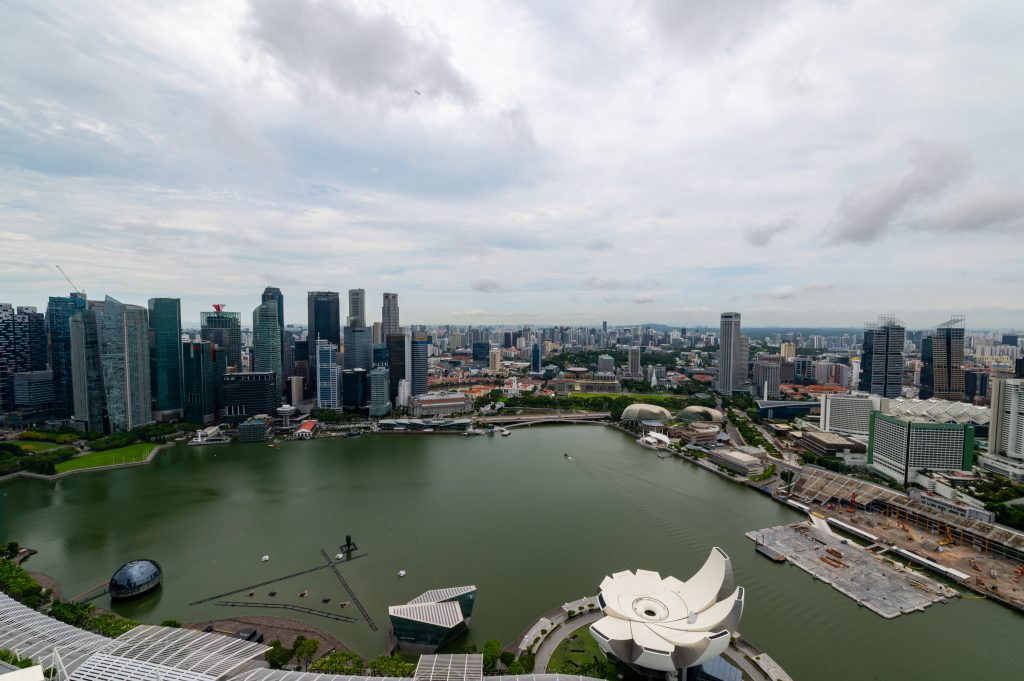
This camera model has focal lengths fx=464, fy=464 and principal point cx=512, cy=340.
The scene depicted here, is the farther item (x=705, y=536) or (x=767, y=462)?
(x=767, y=462)

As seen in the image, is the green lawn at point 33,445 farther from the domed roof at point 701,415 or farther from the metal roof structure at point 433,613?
the domed roof at point 701,415

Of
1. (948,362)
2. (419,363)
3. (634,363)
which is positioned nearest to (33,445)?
(419,363)

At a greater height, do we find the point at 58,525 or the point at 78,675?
the point at 78,675

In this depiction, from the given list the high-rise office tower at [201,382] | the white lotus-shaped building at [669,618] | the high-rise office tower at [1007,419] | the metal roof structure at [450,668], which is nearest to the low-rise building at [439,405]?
the high-rise office tower at [201,382]

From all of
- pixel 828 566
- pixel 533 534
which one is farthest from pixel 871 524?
pixel 533 534

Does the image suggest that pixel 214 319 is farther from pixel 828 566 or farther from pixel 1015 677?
pixel 1015 677
